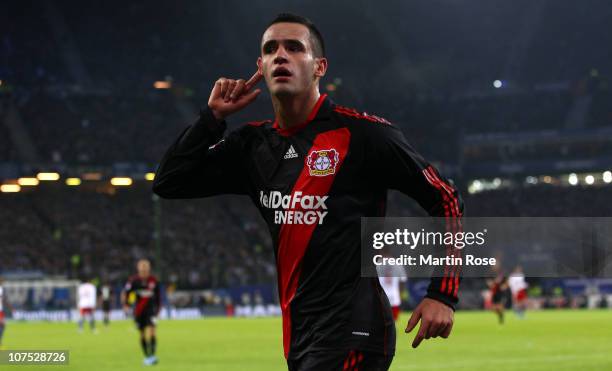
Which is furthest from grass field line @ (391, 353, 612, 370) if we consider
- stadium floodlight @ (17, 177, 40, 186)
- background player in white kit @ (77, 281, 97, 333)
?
stadium floodlight @ (17, 177, 40, 186)

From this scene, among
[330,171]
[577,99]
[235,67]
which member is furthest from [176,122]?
[330,171]

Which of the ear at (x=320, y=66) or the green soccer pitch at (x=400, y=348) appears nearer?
the ear at (x=320, y=66)

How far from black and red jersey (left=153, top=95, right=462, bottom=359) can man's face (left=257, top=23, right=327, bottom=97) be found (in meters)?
0.25

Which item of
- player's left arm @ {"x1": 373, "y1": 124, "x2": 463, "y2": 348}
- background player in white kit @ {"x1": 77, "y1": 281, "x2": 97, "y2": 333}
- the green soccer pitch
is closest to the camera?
player's left arm @ {"x1": 373, "y1": 124, "x2": 463, "y2": 348}

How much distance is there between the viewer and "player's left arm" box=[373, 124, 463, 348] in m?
4.45

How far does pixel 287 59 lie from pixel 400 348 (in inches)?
715

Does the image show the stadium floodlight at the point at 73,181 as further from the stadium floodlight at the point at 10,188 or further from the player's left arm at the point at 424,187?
the player's left arm at the point at 424,187

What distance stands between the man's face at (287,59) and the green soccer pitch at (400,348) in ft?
42.4

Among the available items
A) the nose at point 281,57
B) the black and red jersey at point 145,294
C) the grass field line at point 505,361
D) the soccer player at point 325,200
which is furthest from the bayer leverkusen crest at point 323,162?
the black and red jersey at point 145,294

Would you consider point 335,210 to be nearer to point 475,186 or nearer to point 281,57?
point 281,57

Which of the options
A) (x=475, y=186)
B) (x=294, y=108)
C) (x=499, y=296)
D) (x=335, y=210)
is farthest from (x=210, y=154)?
(x=475, y=186)

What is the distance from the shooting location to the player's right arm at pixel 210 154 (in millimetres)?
5051

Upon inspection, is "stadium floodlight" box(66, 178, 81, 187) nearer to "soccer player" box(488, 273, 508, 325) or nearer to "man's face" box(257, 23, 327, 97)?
"soccer player" box(488, 273, 508, 325)

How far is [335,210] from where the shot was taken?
4695 mm
